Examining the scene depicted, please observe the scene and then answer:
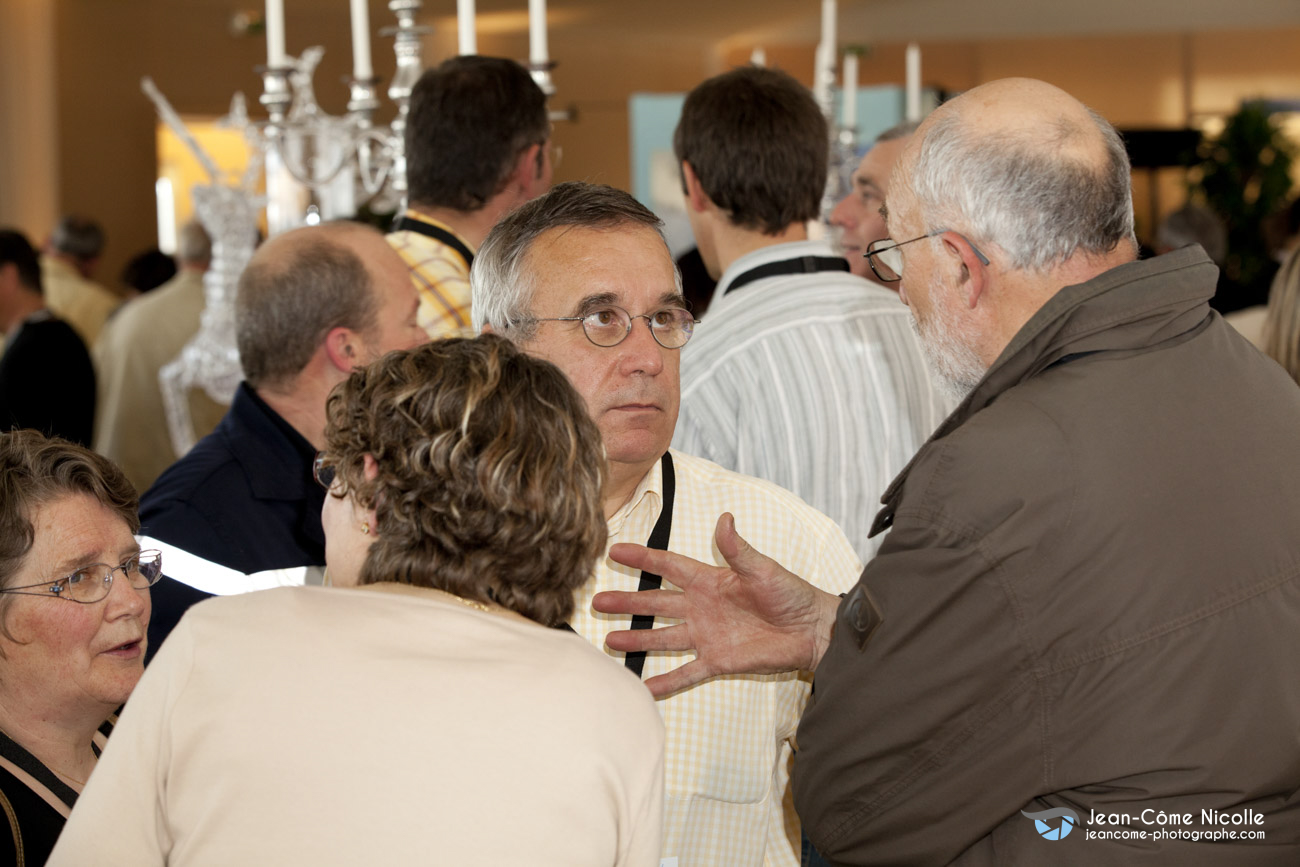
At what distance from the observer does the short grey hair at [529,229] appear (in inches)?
66.7

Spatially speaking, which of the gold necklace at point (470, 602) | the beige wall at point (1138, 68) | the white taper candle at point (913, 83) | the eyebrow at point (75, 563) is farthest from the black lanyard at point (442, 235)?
the beige wall at point (1138, 68)

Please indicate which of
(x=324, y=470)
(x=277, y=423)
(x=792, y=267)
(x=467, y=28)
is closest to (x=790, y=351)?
(x=792, y=267)

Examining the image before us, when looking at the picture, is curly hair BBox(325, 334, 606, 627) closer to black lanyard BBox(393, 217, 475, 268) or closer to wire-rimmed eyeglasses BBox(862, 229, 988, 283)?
wire-rimmed eyeglasses BBox(862, 229, 988, 283)

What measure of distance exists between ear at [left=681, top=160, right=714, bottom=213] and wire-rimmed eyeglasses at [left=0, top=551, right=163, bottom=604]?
4.26ft

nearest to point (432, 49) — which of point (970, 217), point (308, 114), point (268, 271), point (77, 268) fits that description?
point (77, 268)

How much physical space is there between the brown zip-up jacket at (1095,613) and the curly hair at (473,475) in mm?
374

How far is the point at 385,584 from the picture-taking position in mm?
1157

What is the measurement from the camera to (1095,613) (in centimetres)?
129

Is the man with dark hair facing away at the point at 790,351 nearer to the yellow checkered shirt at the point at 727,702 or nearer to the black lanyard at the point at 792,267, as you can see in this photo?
the black lanyard at the point at 792,267

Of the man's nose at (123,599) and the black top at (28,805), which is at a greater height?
the man's nose at (123,599)

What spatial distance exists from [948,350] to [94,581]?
1.11m

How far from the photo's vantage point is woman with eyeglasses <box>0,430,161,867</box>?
1.58 metres

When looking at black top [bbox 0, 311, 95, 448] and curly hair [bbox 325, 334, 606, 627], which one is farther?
black top [bbox 0, 311, 95, 448]

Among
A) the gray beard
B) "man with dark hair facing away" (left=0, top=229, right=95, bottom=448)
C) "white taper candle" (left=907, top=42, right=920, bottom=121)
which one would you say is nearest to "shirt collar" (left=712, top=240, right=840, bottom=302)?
the gray beard
